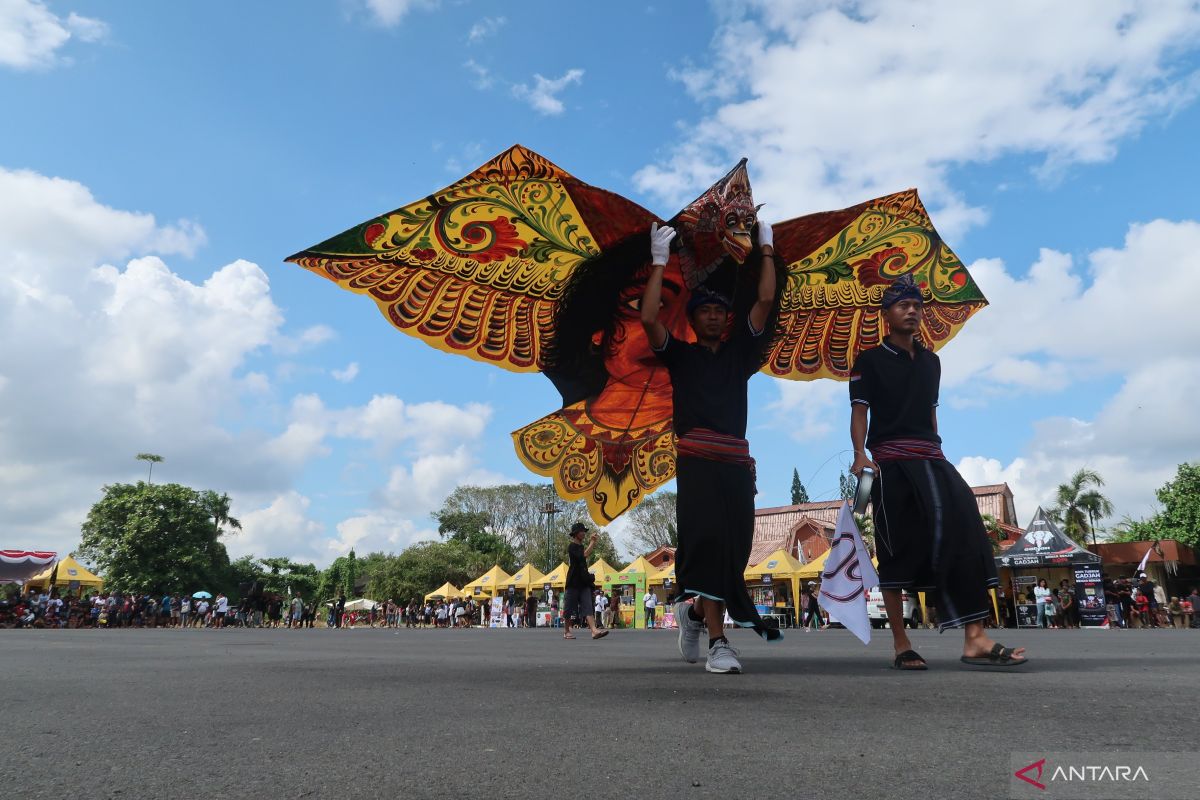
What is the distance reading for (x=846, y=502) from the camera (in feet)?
14.6

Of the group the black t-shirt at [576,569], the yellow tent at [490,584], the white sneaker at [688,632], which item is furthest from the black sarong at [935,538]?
the yellow tent at [490,584]

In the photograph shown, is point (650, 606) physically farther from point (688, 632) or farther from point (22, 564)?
point (22, 564)

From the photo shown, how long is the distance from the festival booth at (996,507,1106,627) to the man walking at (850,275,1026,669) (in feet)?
69.5

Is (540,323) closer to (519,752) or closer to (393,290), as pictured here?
(393,290)

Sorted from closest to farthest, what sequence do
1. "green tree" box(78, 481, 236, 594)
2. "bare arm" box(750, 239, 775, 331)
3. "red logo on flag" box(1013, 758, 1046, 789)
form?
"red logo on flag" box(1013, 758, 1046, 789), "bare arm" box(750, 239, 775, 331), "green tree" box(78, 481, 236, 594)

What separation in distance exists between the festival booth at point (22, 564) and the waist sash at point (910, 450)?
139ft

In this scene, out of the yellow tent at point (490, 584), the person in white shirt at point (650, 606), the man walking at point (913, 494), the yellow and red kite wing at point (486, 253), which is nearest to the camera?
the man walking at point (913, 494)

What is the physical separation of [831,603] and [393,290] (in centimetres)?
307

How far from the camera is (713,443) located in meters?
4.17

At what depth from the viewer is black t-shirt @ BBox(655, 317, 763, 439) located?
4223mm

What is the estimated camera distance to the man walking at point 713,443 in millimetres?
4008

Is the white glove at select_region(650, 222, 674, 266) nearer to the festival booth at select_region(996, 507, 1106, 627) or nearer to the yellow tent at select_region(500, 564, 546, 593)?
the festival booth at select_region(996, 507, 1106, 627)

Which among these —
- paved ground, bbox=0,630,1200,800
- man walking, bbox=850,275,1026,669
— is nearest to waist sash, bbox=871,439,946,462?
man walking, bbox=850,275,1026,669

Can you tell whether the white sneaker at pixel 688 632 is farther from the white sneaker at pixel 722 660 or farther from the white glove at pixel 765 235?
the white glove at pixel 765 235
